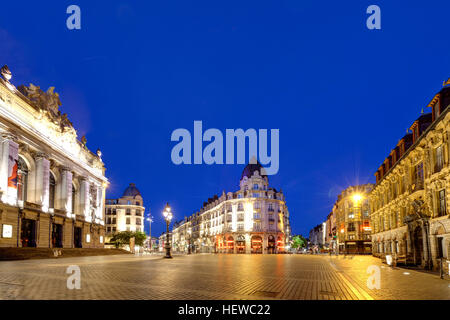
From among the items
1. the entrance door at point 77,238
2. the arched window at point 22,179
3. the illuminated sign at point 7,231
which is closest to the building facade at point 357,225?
the entrance door at point 77,238

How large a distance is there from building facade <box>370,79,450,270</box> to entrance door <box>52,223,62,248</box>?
4389 centimetres

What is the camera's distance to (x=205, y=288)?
1223 centimetres

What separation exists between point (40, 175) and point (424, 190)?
146 feet

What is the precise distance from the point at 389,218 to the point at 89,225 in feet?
160

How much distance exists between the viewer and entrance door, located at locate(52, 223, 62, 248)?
53.1m

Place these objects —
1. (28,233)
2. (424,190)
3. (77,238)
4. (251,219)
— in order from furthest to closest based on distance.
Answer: (251,219), (77,238), (28,233), (424,190)

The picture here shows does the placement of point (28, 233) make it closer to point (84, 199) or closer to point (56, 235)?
point (56, 235)

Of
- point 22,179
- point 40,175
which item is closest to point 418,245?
point 40,175

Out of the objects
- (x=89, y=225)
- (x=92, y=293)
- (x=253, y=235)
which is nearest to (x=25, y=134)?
(x=89, y=225)

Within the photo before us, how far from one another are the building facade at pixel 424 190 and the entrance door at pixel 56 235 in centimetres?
4389

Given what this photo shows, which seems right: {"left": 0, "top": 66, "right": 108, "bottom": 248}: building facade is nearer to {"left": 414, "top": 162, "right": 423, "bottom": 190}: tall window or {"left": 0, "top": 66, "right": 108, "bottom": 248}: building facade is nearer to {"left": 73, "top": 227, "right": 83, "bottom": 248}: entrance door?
{"left": 73, "top": 227, "right": 83, "bottom": 248}: entrance door

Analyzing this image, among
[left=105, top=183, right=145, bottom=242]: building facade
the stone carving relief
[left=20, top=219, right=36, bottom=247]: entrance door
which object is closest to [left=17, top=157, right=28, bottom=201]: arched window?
[left=20, top=219, right=36, bottom=247]: entrance door

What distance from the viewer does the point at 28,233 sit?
1796 inches
